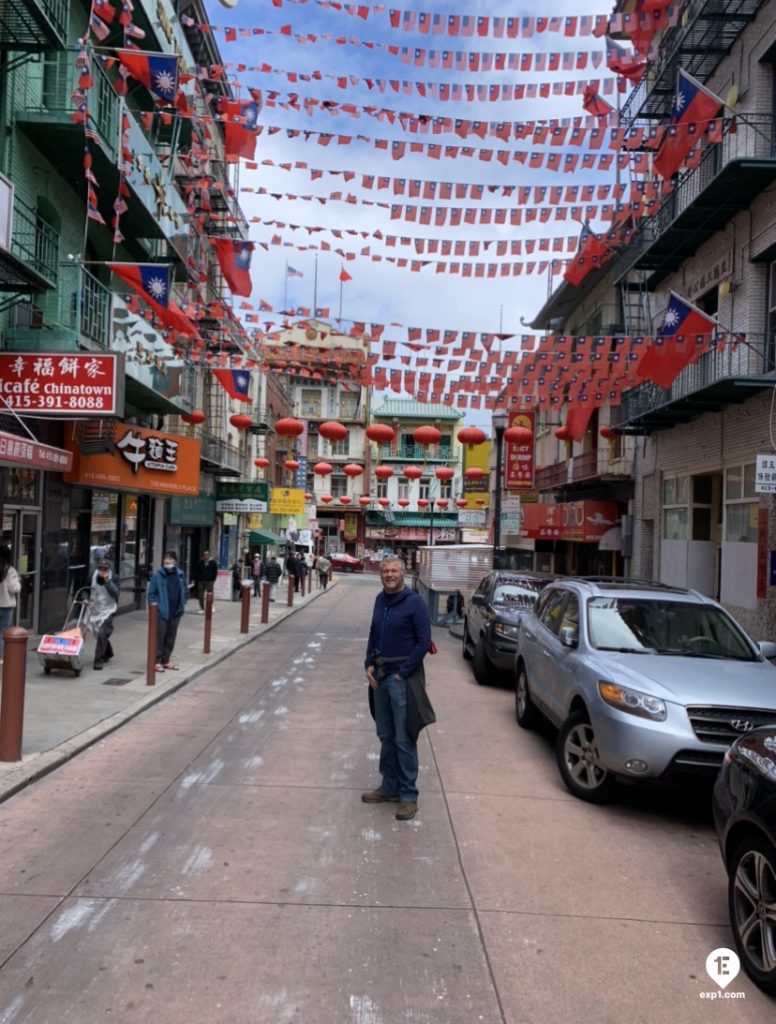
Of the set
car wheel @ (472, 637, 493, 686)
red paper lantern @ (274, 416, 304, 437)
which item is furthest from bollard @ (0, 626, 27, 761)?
red paper lantern @ (274, 416, 304, 437)

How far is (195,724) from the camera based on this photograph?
28.9 ft

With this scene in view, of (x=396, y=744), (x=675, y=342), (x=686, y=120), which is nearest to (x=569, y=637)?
(x=396, y=744)

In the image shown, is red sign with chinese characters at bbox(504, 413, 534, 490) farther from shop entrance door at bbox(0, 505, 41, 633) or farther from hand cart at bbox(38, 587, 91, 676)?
hand cart at bbox(38, 587, 91, 676)

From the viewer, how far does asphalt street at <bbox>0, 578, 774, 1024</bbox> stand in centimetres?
347

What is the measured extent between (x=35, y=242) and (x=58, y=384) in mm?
2836

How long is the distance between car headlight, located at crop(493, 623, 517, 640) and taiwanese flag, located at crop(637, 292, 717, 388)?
450 cm

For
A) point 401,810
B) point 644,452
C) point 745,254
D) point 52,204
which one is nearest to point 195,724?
point 401,810

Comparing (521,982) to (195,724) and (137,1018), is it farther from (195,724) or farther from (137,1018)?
(195,724)

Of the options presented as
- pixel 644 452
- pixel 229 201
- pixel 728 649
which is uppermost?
pixel 229 201

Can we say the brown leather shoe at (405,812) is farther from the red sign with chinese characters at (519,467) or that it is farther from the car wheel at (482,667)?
the red sign with chinese characters at (519,467)

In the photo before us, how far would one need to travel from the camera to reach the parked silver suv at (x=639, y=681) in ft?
18.4

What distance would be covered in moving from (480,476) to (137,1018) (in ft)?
105

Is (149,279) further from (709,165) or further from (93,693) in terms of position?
(709,165)

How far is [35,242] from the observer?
1285 cm
